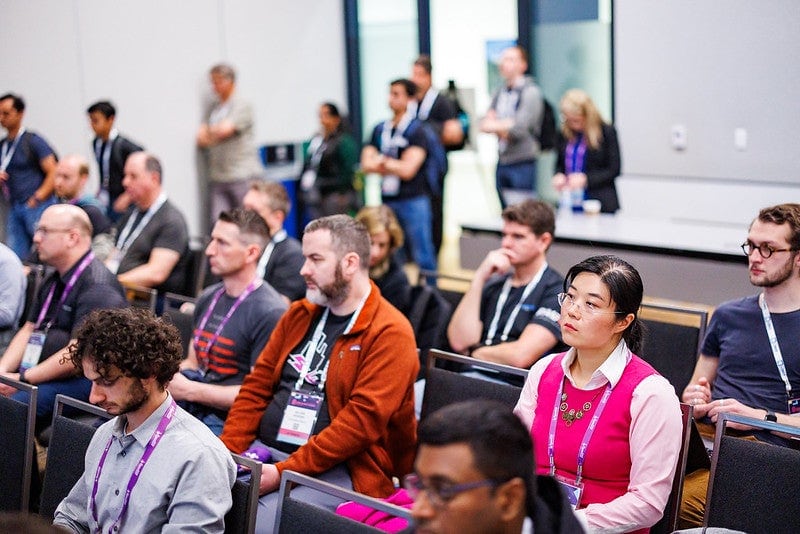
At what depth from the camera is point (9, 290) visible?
4.46 m

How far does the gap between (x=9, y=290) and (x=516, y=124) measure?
164 inches

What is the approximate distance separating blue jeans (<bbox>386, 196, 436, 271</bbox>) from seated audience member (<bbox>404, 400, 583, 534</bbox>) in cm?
550

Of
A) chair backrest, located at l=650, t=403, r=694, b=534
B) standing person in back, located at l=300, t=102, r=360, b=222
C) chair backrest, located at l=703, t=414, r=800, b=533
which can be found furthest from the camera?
standing person in back, located at l=300, t=102, r=360, b=222

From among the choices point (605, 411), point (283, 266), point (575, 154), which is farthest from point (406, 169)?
point (605, 411)

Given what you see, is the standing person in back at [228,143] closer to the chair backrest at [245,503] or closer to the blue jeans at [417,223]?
the blue jeans at [417,223]

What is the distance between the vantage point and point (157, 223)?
214 inches

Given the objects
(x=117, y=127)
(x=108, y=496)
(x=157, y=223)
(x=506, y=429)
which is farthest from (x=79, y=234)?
(x=117, y=127)

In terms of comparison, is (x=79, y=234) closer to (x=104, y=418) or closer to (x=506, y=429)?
(x=104, y=418)

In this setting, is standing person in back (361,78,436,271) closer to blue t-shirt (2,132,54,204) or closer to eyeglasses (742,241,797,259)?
blue t-shirt (2,132,54,204)

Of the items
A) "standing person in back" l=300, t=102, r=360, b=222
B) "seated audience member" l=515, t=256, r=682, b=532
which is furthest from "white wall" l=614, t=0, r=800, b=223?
"seated audience member" l=515, t=256, r=682, b=532

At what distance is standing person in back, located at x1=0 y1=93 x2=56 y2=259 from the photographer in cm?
702

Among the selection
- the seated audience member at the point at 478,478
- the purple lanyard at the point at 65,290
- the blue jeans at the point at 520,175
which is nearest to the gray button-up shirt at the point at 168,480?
the seated audience member at the point at 478,478

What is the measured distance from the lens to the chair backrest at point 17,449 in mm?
3014

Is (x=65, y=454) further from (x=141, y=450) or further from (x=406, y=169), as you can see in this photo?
(x=406, y=169)
